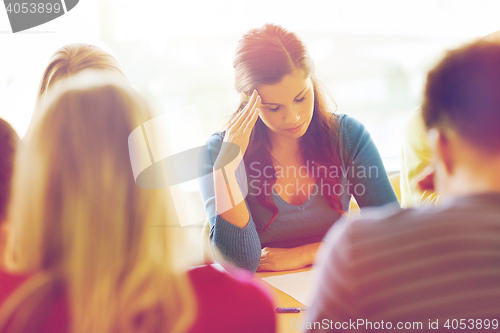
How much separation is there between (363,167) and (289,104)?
32 centimetres

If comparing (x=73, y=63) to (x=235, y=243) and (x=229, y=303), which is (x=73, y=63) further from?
(x=229, y=303)

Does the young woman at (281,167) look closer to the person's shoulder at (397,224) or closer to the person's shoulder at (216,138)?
the person's shoulder at (216,138)

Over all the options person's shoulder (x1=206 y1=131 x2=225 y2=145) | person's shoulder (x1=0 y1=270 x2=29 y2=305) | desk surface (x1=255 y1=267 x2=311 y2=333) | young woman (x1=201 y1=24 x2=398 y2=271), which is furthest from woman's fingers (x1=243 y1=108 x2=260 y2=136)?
person's shoulder (x1=0 y1=270 x2=29 y2=305)

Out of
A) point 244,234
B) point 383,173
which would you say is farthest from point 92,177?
point 383,173

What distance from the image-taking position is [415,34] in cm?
231

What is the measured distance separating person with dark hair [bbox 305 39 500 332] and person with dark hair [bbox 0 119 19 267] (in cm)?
51

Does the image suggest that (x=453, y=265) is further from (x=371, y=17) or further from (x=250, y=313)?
(x=371, y=17)

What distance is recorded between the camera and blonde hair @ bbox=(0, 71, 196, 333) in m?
0.45

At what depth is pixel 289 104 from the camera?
3.86ft

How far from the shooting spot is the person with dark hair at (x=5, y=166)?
58 cm

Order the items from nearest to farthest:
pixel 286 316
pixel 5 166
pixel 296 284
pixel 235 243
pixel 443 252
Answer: pixel 443 252 < pixel 5 166 < pixel 286 316 < pixel 296 284 < pixel 235 243

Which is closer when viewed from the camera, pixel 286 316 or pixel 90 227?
pixel 90 227

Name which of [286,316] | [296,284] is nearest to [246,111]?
[296,284]

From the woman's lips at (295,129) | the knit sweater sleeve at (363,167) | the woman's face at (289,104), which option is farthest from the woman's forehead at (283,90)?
the knit sweater sleeve at (363,167)
